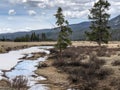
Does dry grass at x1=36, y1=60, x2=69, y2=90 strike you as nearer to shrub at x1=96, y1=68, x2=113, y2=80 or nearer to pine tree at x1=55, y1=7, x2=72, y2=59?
shrub at x1=96, y1=68, x2=113, y2=80

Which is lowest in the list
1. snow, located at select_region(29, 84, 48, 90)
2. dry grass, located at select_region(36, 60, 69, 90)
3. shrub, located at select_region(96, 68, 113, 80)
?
dry grass, located at select_region(36, 60, 69, 90)

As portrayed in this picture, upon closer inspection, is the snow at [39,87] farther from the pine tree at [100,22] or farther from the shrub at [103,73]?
the pine tree at [100,22]

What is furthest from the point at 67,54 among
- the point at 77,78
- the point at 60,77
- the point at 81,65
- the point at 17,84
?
the point at 17,84

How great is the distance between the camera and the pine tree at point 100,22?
6736cm

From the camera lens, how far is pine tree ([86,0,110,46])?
221 feet

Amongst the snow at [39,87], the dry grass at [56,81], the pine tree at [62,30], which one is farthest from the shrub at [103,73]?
the pine tree at [62,30]

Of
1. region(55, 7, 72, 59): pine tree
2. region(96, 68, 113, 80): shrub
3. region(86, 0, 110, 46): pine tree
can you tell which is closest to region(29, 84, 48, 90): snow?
region(96, 68, 113, 80): shrub

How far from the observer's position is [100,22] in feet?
222

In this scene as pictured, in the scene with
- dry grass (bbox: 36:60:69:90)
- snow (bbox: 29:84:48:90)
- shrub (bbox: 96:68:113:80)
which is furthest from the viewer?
shrub (bbox: 96:68:113:80)

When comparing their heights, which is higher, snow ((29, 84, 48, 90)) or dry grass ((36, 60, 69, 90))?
snow ((29, 84, 48, 90))

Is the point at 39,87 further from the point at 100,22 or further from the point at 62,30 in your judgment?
the point at 100,22

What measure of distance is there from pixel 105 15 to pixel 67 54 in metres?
19.3

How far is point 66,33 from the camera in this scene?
179 ft

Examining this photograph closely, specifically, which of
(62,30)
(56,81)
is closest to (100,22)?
(62,30)
